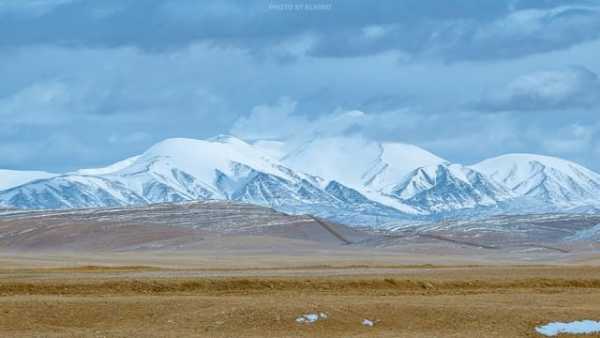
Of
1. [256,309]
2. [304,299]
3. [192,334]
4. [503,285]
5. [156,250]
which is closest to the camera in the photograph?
[192,334]

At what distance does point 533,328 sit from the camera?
140ft

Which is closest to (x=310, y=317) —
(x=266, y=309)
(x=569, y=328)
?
(x=266, y=309)

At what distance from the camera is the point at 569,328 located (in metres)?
42.5

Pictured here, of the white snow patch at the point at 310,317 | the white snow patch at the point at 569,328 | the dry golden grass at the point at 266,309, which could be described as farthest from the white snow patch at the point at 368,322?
the white snow patch at the point at 569,328

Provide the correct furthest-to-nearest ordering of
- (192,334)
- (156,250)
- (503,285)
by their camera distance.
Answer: (156,250) < (503,285) < (192,334)

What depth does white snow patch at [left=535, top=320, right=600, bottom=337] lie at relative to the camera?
42.1 metres

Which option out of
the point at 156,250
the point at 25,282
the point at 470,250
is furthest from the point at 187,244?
the point at 25,282

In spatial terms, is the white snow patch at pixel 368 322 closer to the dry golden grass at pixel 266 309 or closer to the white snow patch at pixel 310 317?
the dry golden grass at pixel 266 309

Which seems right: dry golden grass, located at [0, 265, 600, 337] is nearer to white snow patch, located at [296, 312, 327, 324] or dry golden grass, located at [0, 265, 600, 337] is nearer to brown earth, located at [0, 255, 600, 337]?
brown earth, located at [0, 255, 600, 337]

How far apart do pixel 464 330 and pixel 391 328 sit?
8.47 feet

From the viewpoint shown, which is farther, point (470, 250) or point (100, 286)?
point (470, 250)

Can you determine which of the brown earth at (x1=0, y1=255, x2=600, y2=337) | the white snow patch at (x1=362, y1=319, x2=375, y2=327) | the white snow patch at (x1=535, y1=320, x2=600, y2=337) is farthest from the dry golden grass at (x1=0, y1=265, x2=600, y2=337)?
the white snow patch at (x1=535, y1=320, x2=600, y2=337)

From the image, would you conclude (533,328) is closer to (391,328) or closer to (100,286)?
(391,328)

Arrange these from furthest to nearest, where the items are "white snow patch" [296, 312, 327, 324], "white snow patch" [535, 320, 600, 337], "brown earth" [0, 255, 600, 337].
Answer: "white snow patch" [296, 312, 327, 324]
"brown earth" [0, 255, 600, 337]
"white snow patch" [535, 320, 600, 337]
